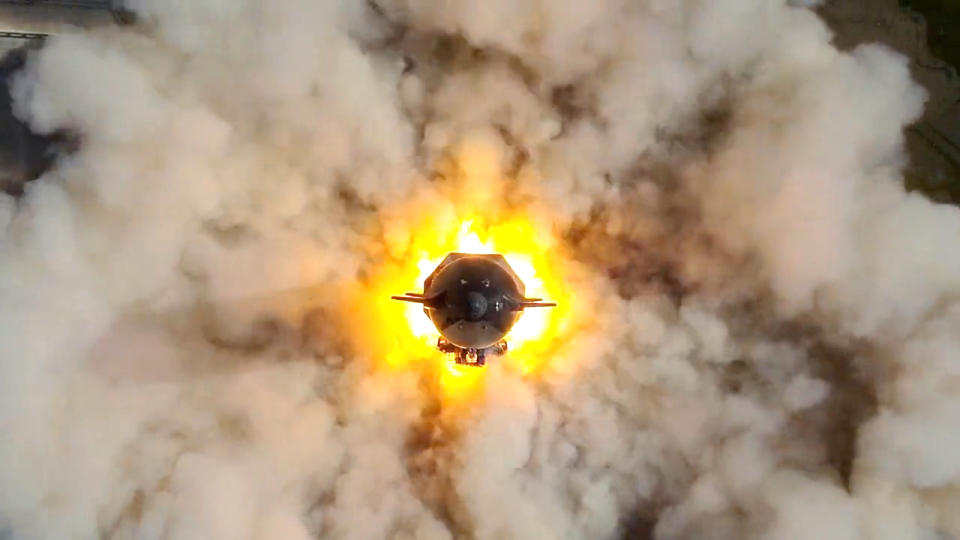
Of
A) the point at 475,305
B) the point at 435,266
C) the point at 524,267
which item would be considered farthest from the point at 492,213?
the point at 475,305

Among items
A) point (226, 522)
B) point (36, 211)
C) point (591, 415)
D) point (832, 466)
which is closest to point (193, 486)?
point (226, 522)

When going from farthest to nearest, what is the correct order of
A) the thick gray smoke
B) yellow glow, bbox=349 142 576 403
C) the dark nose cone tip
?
yellow glow, bbox=349 142 576 403 < the thick gray smoke < the dark nose cone tip

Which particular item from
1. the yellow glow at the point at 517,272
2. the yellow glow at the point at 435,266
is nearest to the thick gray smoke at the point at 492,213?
the yellow glow at the point at 435,266

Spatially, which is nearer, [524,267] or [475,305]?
[475,305]

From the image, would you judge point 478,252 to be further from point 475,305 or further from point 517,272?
point 475,305

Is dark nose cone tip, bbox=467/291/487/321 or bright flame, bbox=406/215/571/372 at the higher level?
bright flame, bbox=406/215/571/372

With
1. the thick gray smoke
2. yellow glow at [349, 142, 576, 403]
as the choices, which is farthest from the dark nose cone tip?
the thick gray smoke

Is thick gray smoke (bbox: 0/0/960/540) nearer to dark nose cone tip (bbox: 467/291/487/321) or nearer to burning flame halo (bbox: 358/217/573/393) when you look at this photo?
burning flame halo (bbox: 358/217/573/393)
